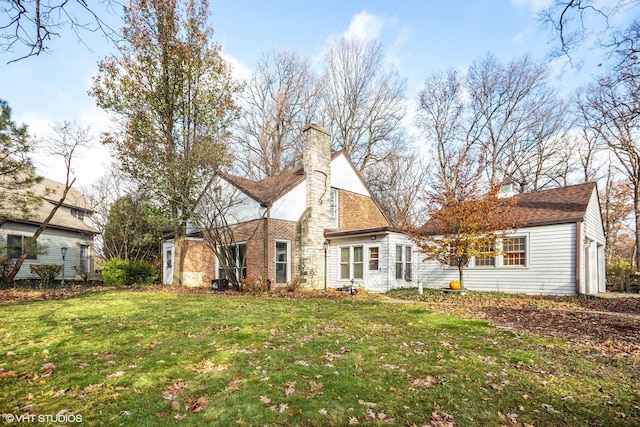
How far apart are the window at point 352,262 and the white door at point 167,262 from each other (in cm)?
960

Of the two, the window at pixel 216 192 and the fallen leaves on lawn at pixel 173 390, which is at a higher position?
Answer: the window at pixel 216 192

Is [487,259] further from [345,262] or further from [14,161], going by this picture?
[14,161]

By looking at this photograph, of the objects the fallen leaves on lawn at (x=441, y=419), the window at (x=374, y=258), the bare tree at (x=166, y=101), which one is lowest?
the fallen leaves on lawn at (x=441, y=419)

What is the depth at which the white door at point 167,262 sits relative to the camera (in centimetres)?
1917

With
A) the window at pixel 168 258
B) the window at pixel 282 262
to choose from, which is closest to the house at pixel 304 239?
the window at pixel 282 262

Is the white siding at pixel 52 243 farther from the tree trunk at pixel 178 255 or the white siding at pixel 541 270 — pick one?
the white siding at pixel 541 270

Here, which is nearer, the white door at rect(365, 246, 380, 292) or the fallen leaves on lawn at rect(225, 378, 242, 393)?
the fallen leaves on lawn at rect(225, 378, 242, 393)

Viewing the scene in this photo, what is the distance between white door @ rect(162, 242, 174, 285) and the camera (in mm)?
19172

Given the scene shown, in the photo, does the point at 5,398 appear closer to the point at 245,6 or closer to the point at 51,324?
the point at 51,324

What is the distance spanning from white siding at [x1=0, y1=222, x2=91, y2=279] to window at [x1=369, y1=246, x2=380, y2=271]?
16984mm

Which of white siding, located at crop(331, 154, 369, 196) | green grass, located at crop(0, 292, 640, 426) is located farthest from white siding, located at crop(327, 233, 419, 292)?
green grass, located at crop(0, 292, 640, 426)

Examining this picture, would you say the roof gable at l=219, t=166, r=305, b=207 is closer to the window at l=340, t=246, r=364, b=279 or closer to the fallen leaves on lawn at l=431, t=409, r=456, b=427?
the window at l=340, t=246, r=364, b=279

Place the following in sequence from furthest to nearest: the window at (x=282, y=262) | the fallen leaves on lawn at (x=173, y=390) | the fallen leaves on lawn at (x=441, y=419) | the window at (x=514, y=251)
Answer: the window at (x=282, y=262)
the window at (x=514, y=251)
the fallen leaves on lawn at (x=173, y=390)
the fallen leaves on lawn at (x=441, y=419)

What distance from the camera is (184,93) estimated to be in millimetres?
16750
